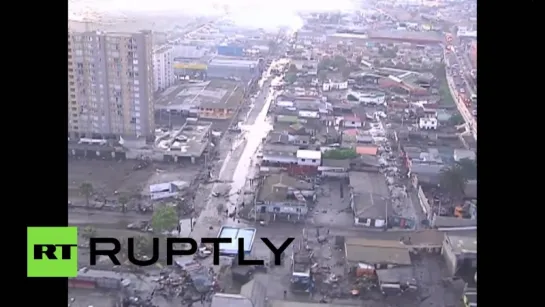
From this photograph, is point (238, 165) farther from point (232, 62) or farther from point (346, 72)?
point (346, 72)

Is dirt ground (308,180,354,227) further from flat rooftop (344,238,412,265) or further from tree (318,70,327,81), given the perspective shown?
tree (318,70,327,81)

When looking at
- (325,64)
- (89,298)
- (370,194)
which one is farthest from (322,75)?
(89,298)

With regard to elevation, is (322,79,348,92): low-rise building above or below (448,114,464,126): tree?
above

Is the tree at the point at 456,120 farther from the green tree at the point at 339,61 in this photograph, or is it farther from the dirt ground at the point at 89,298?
the dirt ground at the point at 89,298

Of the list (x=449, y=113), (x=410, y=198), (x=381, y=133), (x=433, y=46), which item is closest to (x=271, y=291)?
(x=410, y=198)
